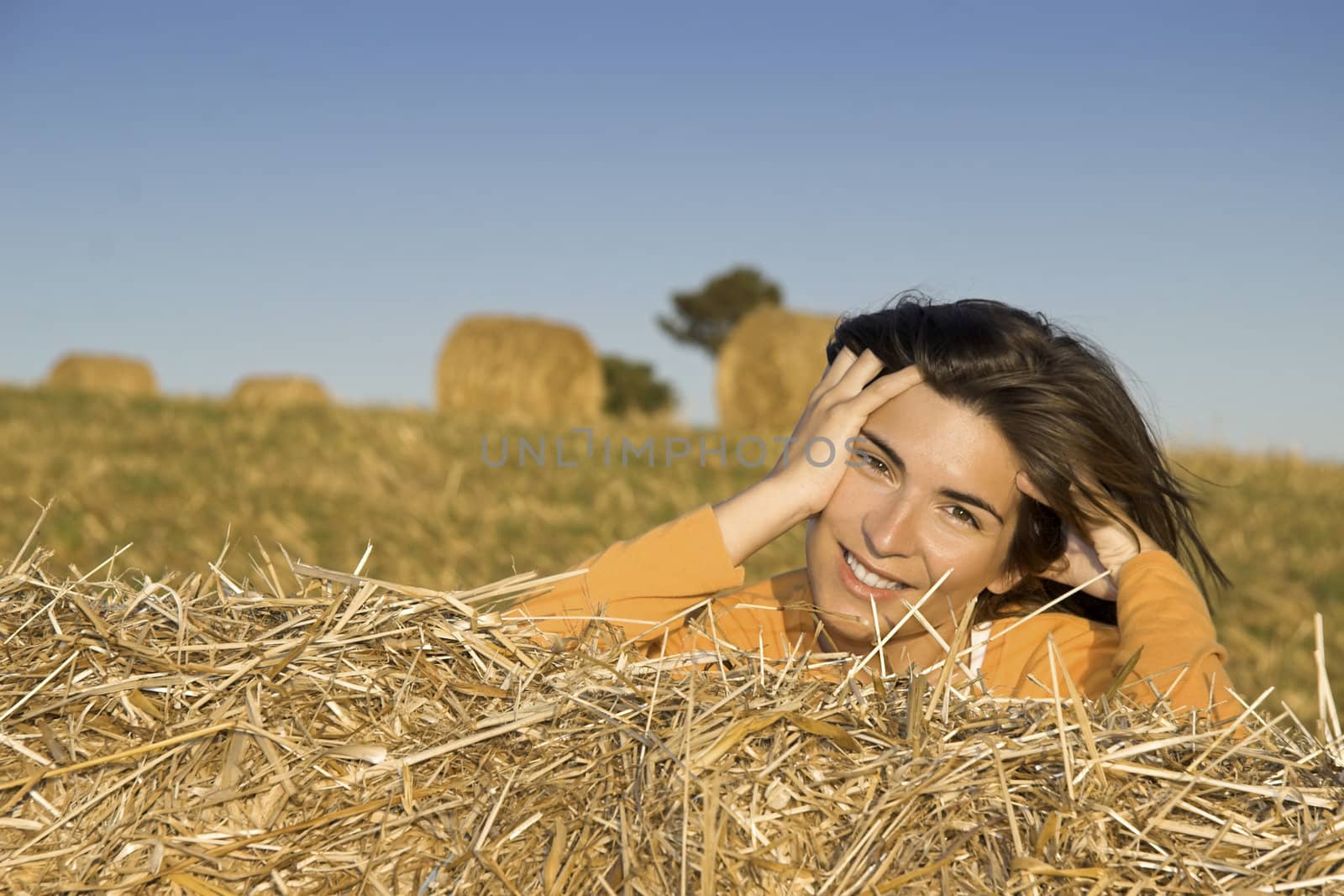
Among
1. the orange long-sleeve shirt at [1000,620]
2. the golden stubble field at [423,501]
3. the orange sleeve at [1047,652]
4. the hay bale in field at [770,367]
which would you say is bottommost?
the golden stubble field at [423,501]

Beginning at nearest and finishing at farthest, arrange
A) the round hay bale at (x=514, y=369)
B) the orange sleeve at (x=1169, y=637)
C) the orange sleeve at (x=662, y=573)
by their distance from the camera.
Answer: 1. the orange sleeve at (x=1169, y=637)
2. the orange sleeve at (x=662, y=573)
3. the round hay bale at (x=514, y=369)

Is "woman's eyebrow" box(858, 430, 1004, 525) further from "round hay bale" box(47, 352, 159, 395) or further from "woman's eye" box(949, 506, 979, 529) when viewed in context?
"round hay bale" box(47, 352, 159, 395)

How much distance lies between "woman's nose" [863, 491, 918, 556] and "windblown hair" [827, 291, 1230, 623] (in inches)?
12.4

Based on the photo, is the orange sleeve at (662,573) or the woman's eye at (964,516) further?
the woman's eye at (964,516)

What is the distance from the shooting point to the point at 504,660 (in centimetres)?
181

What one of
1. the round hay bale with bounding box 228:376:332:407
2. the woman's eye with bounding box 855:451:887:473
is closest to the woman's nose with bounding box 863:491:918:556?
the woman's eye with bounding box 855:451:887:473

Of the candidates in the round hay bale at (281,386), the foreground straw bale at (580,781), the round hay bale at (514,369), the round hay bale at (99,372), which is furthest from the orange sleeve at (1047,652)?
the round hay bale at (99,372)

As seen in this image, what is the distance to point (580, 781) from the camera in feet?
5.16

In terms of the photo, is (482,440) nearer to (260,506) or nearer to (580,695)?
(260,506)

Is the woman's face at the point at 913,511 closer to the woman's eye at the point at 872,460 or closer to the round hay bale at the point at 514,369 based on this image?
the woman's eye at the point at 872,460

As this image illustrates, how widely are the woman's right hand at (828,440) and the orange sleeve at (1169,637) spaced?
0.75 metres

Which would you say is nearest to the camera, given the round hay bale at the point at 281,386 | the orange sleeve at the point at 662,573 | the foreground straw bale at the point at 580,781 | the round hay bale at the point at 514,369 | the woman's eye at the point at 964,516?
the foreground straw bale at the point at 580,781

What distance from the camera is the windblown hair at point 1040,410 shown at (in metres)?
2.80

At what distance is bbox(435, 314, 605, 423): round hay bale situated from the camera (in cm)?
1977
